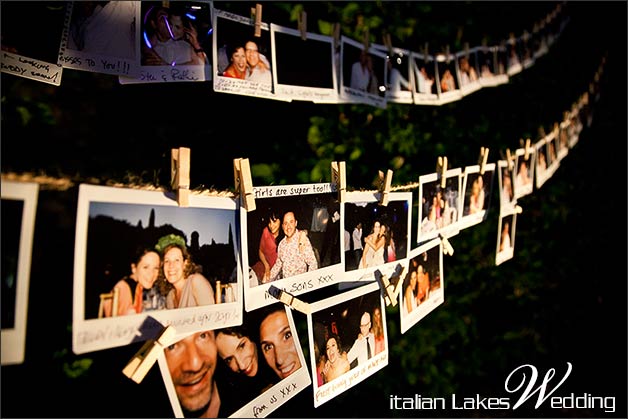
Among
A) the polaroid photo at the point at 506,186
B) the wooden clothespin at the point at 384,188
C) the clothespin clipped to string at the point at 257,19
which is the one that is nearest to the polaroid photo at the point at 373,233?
the wooden clothespin at the point at 384,188

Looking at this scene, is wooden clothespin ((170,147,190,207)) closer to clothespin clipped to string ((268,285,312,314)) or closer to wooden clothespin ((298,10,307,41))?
clothespin clipped to string ((268,285,312,314))

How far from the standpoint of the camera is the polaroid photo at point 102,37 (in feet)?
2.94

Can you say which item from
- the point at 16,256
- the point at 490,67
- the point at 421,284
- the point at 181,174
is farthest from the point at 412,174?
the point at 16,256

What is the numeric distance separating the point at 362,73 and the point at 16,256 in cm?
115

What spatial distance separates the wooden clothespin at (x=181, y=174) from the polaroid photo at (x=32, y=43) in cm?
34

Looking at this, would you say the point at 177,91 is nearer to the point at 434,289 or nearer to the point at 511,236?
the point at 434,289

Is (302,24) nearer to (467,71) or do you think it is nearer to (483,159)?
(483,159)

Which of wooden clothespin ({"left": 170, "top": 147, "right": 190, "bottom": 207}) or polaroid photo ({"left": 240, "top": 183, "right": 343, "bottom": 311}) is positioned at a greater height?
wooden clothespin ({"left": 170, "top": 147, "right": 190, "bottom": 207})

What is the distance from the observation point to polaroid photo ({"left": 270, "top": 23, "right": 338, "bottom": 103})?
121 cm

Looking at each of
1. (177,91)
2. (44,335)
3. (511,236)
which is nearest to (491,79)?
(511,236)

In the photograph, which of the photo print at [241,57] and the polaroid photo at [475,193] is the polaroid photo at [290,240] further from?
the polaroid photo at [475,193]

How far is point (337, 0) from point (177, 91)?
79 cm

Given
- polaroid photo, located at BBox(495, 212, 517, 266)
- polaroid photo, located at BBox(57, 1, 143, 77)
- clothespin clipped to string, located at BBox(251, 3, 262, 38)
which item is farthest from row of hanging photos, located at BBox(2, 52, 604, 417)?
polaroid photo, located at BBox(495, 212, 517, 266)

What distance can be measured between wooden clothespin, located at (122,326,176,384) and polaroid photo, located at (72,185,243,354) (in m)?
0.02
